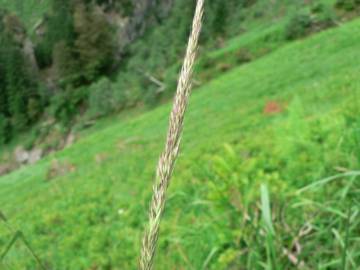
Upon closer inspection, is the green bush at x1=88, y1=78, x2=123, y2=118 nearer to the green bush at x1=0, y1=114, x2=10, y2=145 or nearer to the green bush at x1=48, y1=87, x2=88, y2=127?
the green bush at x1=48, y1=87, x2=88, y2=127

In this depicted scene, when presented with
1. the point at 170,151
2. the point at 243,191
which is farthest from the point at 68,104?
the point at 170,151

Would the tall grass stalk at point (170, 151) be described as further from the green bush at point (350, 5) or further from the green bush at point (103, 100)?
the green bush at point (103, 100)

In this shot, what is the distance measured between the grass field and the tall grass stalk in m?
0.64

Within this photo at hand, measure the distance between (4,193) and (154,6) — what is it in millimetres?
68031

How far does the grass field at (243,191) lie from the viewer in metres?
2.96

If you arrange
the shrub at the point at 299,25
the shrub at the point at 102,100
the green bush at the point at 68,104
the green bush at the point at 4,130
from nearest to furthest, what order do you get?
the shrub at the point at 299,25, the shrub at the point at 102,100, the green bush at the point at 68,104, the green bush at the point at 4,130

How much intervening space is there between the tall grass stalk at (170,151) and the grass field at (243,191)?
640mm

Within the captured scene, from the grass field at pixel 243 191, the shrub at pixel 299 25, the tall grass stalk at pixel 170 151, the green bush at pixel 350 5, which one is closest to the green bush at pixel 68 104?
the shrub at pixel 299 25

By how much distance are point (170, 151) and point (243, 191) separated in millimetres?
2600

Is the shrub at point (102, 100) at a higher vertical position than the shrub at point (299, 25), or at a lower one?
lower

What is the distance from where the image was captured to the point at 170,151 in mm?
858

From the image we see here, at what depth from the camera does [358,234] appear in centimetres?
299

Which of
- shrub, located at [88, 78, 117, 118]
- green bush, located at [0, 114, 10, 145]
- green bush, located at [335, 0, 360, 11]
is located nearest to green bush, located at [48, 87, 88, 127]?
green bush, located at [0, 114, 10, 145]

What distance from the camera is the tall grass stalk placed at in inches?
33.0
